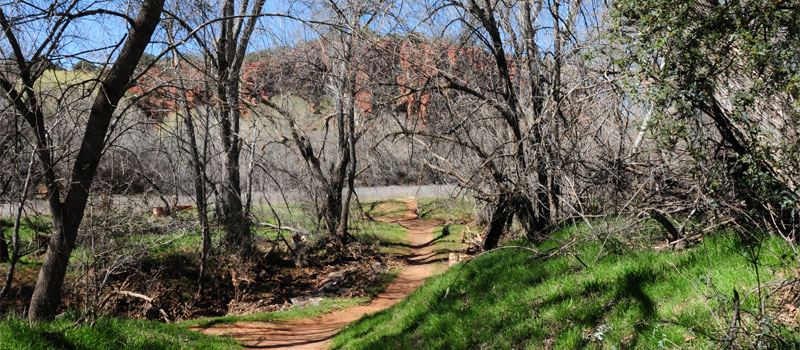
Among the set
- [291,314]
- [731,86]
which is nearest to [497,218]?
[291,314]

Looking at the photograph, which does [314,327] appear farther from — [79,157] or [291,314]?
[79,157]

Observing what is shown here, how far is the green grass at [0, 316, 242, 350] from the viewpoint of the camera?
5.02 m

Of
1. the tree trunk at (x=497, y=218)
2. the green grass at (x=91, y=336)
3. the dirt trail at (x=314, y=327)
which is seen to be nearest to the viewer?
the green grass at (x=91, y=336)

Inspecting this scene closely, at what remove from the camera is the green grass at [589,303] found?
4125 millimetres

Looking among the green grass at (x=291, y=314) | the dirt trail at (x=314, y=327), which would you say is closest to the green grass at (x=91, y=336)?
the dirt trail at (x=314, y=327)

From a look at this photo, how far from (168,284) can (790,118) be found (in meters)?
12.9

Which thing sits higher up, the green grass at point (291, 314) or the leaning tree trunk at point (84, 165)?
the leaning tree trunk at point (84, 165)

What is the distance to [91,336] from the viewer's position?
5.66 meters

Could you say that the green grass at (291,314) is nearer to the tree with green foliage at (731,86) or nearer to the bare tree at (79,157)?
the bare tree at (79,157)

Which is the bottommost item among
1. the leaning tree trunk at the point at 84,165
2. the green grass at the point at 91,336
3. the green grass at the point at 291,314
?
the green grass at the point at 291,314

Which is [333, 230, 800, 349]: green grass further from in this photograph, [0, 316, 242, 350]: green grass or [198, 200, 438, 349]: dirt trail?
[0, 316, 242, 350]: green grass

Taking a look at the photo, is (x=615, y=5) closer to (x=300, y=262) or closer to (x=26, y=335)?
(x=26, y=335)

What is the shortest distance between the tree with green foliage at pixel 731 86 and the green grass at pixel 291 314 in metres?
8.58

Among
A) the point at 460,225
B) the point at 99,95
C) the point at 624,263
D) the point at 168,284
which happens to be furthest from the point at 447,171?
the point at 460,225
